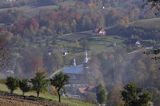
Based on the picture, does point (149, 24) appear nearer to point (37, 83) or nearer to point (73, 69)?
point (73, 69)

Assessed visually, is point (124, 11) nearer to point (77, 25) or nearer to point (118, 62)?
point (77, 25)

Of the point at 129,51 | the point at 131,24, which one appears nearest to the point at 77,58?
the point at 129,51

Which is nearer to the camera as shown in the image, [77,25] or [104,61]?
[104,61]

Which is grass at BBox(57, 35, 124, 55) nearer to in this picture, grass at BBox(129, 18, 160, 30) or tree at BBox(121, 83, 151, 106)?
grass at BBox(129, 18, 160, 30)

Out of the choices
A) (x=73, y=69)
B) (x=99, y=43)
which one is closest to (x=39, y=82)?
(x=73, y=69)

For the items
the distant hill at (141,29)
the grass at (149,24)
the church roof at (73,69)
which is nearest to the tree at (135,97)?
the church roof at (73,69)

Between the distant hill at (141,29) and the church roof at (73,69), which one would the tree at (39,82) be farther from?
the distant hill at (141,29)

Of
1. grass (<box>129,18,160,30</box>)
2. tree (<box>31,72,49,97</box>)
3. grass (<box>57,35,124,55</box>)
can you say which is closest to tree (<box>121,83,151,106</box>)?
tree (<box>31,72,49,97</box>)

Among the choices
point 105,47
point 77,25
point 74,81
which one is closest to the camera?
point 74,81
